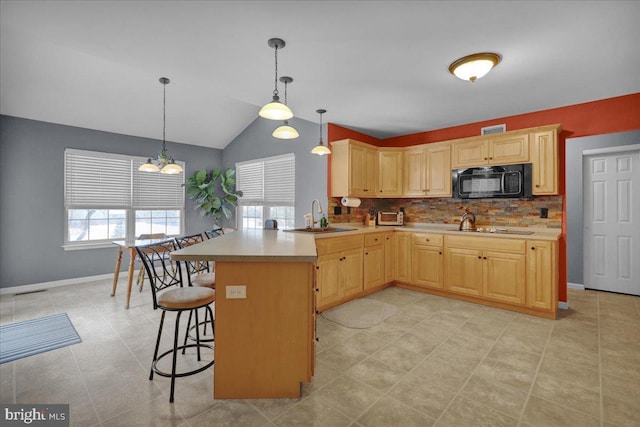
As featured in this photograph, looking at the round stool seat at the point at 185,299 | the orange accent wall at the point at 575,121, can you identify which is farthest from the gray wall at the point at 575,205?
the round stool seat at the point at 185,299

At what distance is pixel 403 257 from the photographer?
4395mm

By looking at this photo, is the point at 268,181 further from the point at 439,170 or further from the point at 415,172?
the point at 439,170

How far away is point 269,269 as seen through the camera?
1.88 m

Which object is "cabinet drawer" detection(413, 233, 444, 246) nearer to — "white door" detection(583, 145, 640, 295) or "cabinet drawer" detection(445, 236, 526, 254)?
"cabinet drawer" detection(445, 236, 526, 254)

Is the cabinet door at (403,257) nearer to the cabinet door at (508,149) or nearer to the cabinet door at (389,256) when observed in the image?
the cabinet door at (389,256)

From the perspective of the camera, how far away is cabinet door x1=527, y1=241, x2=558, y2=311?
10.6 feet

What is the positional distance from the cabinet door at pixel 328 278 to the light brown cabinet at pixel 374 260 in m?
0.55

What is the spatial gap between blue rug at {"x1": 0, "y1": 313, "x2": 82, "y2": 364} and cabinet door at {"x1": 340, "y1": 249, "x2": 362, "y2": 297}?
2714 mm

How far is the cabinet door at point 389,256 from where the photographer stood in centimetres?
434

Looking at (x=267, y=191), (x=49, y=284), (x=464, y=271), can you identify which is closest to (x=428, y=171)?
(x=464, y=271)

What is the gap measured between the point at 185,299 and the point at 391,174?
3.62 m

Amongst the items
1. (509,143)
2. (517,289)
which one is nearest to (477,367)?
(517,289)

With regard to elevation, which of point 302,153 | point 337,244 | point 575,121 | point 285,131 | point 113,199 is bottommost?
point 337,244

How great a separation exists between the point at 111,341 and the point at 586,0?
14.6 ft
